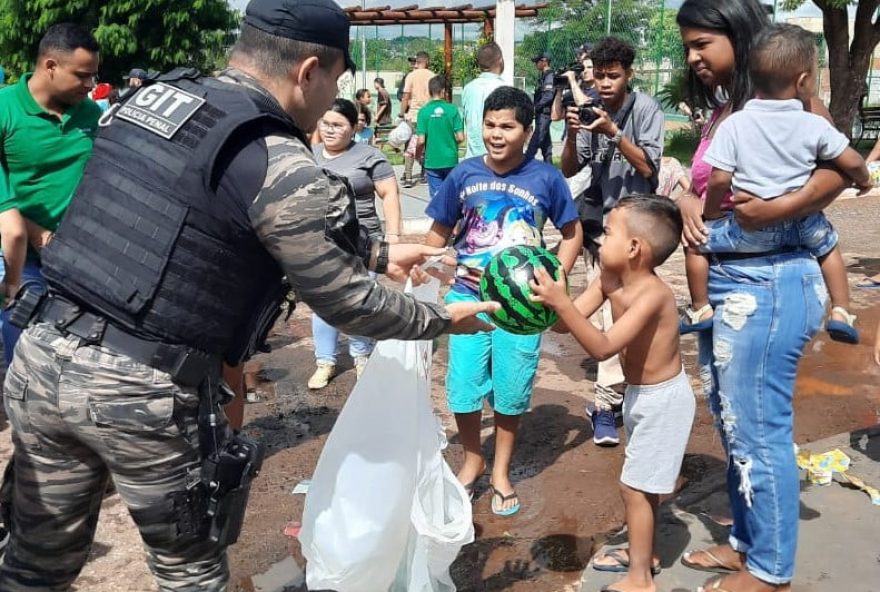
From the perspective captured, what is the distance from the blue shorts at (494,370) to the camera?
409cm

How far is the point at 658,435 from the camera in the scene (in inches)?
127

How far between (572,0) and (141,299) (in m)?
20.4

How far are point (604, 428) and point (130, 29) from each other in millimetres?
14653

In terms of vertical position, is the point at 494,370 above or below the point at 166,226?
below

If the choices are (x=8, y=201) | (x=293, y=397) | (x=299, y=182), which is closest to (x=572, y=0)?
(x=293, y=397)

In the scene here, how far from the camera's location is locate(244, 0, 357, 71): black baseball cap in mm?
2389

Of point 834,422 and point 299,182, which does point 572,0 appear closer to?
point 834,422

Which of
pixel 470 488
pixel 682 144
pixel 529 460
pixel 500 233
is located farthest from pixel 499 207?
pixel 682 144

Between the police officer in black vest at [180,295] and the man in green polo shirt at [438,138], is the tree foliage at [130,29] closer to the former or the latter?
the man in green polo shirt at [438,138]

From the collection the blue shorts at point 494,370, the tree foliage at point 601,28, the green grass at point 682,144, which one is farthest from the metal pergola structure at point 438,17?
the blue shorts at point 494,370

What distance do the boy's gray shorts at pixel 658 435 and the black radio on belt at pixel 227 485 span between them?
4.77 feet

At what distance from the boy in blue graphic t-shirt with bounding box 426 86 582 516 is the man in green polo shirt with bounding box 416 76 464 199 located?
6158 mm

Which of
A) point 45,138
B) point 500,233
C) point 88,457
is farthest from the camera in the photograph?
point 45,138

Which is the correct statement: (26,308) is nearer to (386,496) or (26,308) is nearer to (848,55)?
(386,496)
